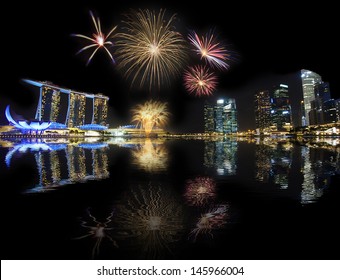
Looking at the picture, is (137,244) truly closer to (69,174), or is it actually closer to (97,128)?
(69,174)

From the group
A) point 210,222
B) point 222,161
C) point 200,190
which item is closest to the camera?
point 210,222

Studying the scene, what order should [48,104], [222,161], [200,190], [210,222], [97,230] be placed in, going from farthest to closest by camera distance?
[48,104]
[222,161]
[200,190]
[210,222]
[97,230]

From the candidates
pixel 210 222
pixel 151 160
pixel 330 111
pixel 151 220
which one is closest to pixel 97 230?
pixel 151 220

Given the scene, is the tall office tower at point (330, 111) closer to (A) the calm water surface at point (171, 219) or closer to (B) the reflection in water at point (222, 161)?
(B) the reflection in water at point (222, 161)

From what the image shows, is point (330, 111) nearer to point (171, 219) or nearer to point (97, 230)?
point (171, 219)

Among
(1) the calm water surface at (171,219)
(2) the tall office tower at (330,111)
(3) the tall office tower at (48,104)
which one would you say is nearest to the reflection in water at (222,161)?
(1) the calm water surface at (171,219)

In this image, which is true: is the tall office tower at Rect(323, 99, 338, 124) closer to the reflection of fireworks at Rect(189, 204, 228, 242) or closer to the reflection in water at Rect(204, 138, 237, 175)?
the reflection in water at Rect(204, 138, 237, 175)

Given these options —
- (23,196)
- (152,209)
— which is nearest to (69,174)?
(23,196)
